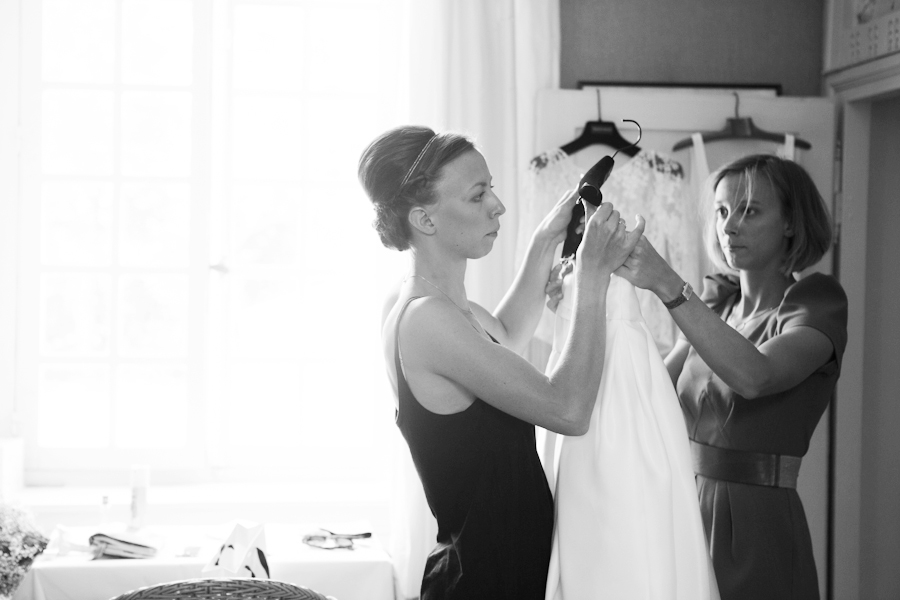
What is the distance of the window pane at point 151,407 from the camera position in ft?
11.2

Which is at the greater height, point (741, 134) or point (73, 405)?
point (741, 134)

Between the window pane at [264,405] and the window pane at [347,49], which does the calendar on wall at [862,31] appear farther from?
the window pane at [264,405]

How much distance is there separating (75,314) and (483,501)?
242 centimetres

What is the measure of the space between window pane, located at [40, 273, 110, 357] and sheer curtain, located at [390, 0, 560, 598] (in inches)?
49.6

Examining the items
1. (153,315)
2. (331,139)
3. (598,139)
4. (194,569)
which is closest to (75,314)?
(153,315)

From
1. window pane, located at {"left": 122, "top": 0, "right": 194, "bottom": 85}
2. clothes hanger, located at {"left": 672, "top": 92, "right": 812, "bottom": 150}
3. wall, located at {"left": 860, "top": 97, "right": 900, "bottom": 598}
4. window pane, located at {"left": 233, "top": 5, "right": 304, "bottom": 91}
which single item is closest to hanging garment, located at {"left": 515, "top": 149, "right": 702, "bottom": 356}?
clothes hanger, located at {"left": 672, "top": 92, "right": 812, "bottom": 150}

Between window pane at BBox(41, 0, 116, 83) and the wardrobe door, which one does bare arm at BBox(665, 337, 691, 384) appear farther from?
window pane at BBox(41, 0, 116, 83)

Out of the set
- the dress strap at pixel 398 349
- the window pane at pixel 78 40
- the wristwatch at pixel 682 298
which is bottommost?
the dress strap at pixel 398 349

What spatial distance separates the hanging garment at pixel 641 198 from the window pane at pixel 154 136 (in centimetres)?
134

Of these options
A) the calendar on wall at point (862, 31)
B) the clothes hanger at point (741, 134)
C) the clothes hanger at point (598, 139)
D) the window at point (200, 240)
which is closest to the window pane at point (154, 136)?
the window at point (200, 240)

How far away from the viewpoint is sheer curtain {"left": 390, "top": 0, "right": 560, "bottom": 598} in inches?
122

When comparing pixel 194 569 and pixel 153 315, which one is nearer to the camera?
pixel 194 569

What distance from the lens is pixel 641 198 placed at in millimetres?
3072

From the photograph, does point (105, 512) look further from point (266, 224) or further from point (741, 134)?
point (741, 134)
